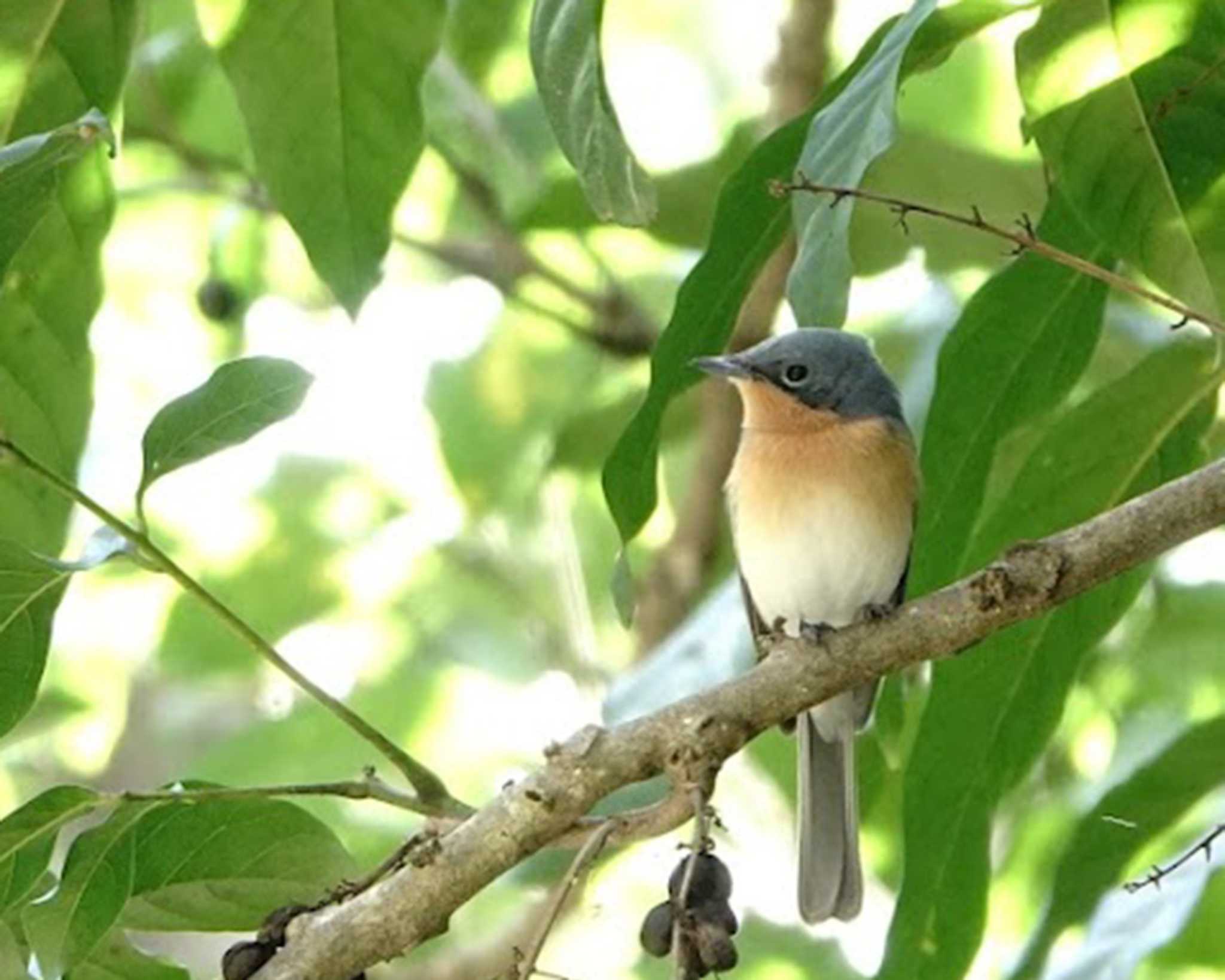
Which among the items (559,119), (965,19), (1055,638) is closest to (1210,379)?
(1055,638)

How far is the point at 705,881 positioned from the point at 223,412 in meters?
0.86

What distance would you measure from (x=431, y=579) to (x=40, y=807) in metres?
3.24

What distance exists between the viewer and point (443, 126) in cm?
594

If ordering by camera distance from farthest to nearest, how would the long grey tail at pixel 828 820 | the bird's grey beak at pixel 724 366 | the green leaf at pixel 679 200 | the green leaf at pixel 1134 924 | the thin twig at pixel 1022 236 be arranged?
the green leaf at pixel 679 200
the long grey tail at pixel 828 820
the bird's grey beak at pixel 724 366
the green leaf at pixel 1134 924
the thin twig at pixel 1022 236

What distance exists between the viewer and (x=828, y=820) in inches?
167

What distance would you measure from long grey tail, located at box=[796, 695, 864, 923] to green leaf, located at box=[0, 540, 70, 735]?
56.9 inches

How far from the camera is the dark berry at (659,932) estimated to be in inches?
92.4

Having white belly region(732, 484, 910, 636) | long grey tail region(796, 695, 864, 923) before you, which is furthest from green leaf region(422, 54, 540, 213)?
long grey tail region(796, 695, 864, 923)


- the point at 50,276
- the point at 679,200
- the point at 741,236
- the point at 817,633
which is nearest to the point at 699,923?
the point at 817,633

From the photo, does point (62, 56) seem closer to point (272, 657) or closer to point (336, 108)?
point (336, 108)

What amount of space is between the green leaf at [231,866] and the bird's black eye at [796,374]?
1.71 metres

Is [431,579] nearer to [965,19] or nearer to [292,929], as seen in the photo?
[965,19]

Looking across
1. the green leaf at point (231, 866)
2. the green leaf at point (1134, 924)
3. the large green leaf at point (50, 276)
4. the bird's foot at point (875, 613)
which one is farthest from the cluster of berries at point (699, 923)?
the large green leaf at point (50, 276)

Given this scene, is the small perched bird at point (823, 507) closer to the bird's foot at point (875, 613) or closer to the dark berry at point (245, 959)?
the bird's foot at point (875, 613)
